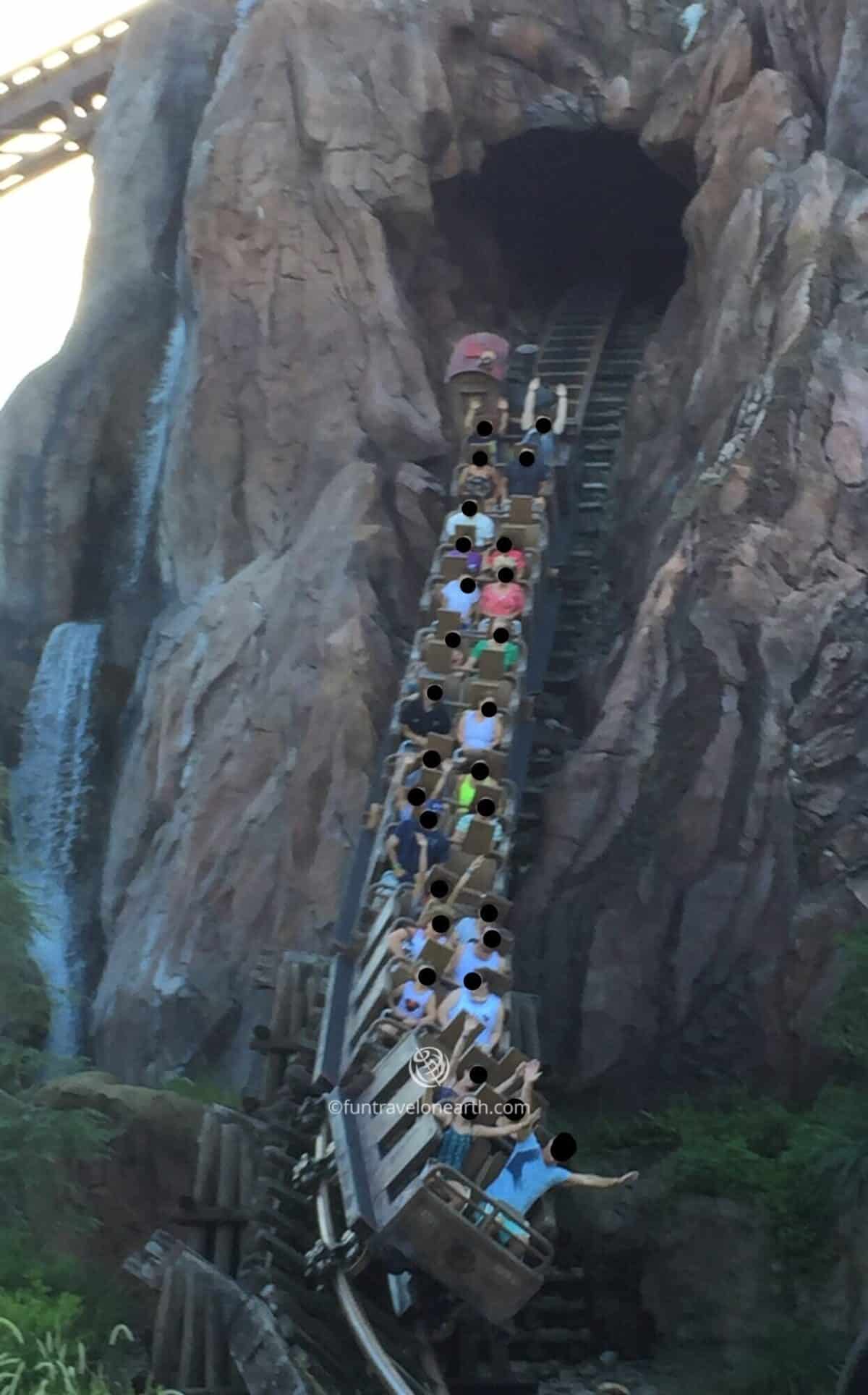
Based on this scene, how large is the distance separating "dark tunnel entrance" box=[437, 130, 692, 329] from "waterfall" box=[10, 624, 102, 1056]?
5732 millimetres

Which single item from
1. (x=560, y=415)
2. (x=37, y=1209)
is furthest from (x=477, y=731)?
(x=560, y=415)

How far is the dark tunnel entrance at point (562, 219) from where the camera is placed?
16.0 metres

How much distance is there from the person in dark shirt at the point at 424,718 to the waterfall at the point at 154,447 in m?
6.44

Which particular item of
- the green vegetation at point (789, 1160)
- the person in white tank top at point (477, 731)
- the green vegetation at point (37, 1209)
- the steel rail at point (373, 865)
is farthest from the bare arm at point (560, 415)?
the green vegetation at point (37, 1209)

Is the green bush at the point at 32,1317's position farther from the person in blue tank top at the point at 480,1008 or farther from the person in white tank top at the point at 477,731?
the person in white tank top at the point at 477,731

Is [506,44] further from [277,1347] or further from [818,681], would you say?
[277,1347]

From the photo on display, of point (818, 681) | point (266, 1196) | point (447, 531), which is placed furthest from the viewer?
point (447, 531)

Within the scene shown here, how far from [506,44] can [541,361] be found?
3.22 meters

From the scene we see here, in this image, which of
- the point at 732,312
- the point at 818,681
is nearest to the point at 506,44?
the point at 732,312

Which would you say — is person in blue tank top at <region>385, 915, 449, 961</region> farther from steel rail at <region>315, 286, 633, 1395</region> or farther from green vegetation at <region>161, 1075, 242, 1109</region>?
green vegetation at <region>161, 1075, 242, 1109</region>

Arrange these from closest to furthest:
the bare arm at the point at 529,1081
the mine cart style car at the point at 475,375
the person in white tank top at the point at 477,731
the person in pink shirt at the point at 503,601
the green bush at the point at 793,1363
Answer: the bare arm at the point at 529,1081 → the green bush at the point at 793,1363 → the person in white tank top at the point at 477,731 → the person in pink shirt at the point at 503,601 → the mine cart style car at the point at 475,375

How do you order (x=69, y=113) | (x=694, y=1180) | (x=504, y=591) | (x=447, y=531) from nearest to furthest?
(x=694, y=1180)
(x=504, y=591)
(x=447, y=531)
(x=69, y=113)

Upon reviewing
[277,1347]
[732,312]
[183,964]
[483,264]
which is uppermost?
[483,264]

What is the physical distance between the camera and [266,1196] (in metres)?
7.46
